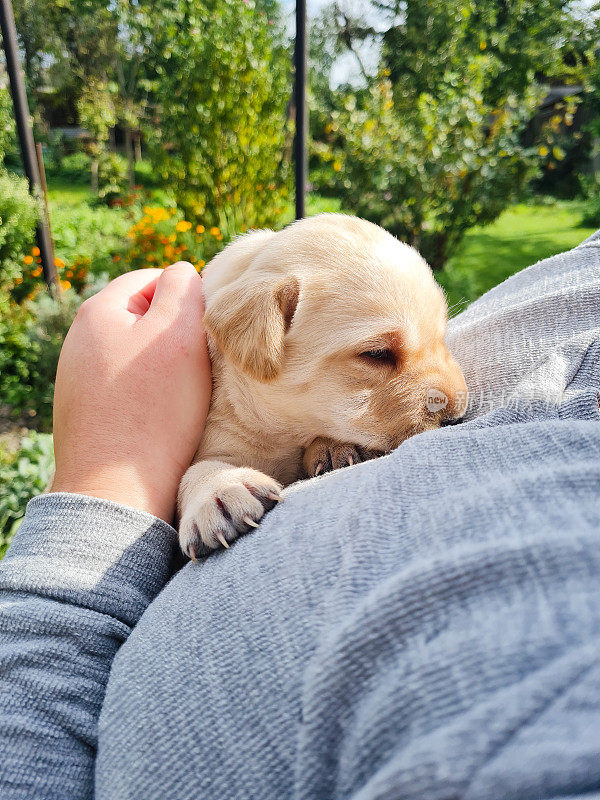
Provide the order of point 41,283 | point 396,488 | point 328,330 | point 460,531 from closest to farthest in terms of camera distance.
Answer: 1. point 460,531
2. point 396,488
3. point 328,330
4. point 41,283

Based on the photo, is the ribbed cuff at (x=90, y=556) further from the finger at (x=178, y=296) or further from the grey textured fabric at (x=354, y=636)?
the finger at (x=178, y=296)

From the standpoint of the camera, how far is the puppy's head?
196 cm

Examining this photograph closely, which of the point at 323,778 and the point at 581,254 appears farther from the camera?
Result: the point at 581,254

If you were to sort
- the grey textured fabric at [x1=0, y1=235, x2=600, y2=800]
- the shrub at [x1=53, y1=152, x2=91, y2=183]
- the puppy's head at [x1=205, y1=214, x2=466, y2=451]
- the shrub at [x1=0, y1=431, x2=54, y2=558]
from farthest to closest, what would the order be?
the shrub at [x1=53, y1=152, x2=91, y2=183] → the shrub at [x1=0, y1=431, x2=54, y2=558] → the puppy's head at [x1=205, y1=214, x2=466, y2=451] → the grey textured fabric at [x1=0, y1=235, x2=600, y2=800]

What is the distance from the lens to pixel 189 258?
27.2ft

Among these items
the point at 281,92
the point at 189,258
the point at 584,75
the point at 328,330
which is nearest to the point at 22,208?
the point at 189,258

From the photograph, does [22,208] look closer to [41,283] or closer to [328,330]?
[41,283]

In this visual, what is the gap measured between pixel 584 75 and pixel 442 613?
14789mm

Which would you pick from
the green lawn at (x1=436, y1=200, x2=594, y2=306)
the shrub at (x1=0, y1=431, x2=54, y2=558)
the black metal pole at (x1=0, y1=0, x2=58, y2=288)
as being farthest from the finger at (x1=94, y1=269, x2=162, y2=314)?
the green lawn at (x1=436, y1=200, x2=594, y2=306)

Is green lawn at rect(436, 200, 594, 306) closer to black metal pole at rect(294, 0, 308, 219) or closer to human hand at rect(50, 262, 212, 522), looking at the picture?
black metal pole at rect(294, 0, 308, 219)

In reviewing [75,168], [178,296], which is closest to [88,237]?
[178,296]

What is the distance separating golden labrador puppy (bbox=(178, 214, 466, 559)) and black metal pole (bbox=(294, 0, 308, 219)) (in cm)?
501

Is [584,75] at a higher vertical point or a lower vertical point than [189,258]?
higher

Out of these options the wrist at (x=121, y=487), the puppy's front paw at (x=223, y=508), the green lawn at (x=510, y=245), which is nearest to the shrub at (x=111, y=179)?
the green lawn at (x=510, y=245)
